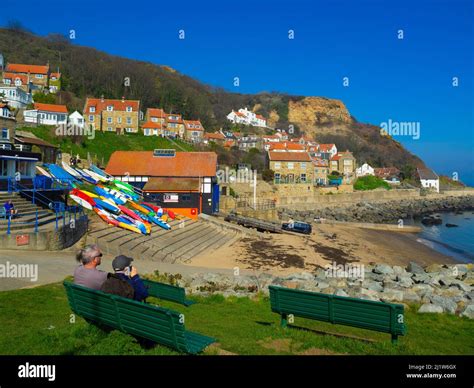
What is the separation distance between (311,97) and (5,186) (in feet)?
610

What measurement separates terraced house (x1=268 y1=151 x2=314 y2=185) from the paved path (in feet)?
165

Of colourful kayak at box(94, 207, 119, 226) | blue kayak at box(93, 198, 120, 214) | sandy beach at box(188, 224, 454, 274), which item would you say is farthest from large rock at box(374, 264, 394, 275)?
blue kayak at box(93, 198, 120, 214)

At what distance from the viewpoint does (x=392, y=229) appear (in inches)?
1815

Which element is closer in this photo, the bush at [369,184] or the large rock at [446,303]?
the large rock at [446,303]

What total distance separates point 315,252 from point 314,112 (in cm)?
16835

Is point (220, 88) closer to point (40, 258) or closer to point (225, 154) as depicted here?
point (225, 154)

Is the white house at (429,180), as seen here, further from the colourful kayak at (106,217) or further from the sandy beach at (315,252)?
the colourful kayak at (106,217)

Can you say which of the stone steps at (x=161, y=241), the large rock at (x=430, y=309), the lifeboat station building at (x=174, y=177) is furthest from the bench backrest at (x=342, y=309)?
the lifeboat station building at (x=174, y=177)

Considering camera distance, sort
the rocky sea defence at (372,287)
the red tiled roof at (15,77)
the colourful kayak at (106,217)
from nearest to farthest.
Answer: the rocky sea defence at (372,287) < the colourful kayak at (106,217) < the red tiled roof at (15,77)

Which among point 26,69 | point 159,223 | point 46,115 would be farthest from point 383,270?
point 26,69

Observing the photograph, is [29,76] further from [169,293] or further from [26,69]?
[169,293]

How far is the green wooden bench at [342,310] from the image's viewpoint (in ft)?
22.4

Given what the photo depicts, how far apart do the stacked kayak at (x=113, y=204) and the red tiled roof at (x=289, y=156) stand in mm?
34191

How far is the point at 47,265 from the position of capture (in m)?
13.9
